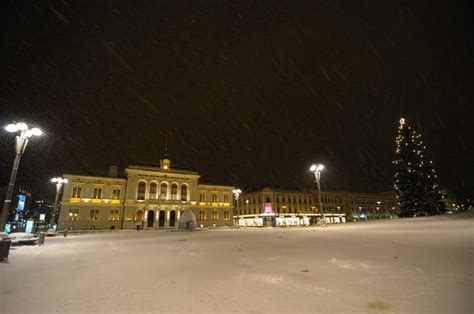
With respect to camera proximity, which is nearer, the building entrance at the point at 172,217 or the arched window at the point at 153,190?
the arched window at the point at 153,190

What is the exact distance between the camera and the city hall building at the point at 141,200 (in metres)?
47.8

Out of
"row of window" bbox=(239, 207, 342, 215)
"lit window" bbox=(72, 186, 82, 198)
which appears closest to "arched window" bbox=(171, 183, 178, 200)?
"lit window" bbox=(72, 186, 82, 198)

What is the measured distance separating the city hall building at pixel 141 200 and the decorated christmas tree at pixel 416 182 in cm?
3354

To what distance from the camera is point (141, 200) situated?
173ft

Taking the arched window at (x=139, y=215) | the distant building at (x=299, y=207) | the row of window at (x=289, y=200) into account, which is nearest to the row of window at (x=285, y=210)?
the distant building at (x=299, y=207)

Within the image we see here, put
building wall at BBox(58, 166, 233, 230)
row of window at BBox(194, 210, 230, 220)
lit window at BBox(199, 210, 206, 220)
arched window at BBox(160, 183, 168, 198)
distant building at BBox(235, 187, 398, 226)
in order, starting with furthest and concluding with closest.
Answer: distant building at BBox(235, 187, 398, 226) < row of window at BBox(194, 210, 230, 220) < lit window at BBox(199, 210, 206, 220) < arched window at BBox(160, 183, 168, 198) < building wall at BBox(58, 166, 233, 230)

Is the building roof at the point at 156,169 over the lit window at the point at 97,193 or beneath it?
over

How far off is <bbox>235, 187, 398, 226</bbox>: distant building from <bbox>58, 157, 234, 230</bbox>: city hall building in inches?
614

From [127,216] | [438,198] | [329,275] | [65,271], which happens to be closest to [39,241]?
[65,271]

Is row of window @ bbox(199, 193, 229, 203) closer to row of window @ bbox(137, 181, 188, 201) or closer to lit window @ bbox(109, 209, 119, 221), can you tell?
row of window @ bbox(137, 181, 188, 201)

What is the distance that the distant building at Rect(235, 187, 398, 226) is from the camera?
7800cm

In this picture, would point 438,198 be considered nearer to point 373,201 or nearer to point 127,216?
point 127,216

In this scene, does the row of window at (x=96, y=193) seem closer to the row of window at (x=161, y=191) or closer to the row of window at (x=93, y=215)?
the row of window at (x=93, y=215)

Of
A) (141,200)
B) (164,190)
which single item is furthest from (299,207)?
(141,200)
